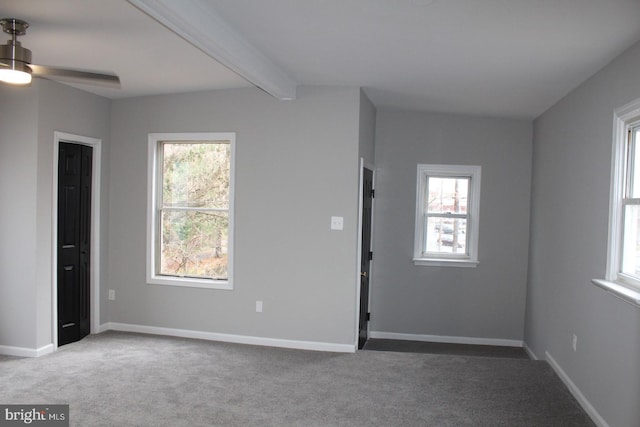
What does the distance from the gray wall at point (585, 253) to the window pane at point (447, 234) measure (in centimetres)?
90

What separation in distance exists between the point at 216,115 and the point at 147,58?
1.25m

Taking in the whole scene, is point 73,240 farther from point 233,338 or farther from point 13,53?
point 13,53

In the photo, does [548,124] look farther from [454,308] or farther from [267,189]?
[267,189]

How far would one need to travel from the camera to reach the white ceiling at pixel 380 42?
2693mm

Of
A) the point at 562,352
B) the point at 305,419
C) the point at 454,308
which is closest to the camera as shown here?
the point at 305,419

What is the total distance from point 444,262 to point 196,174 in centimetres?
299

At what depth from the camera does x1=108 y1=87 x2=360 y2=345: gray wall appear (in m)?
4.75

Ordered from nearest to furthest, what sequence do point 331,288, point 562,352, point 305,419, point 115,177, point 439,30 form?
point 439,30, point 305,419, point 562,352, point 331,288, point 115,177

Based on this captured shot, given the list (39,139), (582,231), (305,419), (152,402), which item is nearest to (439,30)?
(582,231)

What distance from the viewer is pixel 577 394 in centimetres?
366

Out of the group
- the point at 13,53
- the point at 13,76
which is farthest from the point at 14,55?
the point at 13,76

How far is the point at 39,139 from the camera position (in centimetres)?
433

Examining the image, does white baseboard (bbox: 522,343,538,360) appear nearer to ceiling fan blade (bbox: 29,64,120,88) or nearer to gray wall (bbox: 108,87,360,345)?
gray wall (bbox: 108,87,360,345)

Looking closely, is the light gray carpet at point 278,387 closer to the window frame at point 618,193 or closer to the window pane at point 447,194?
the window frame at point 618,193
